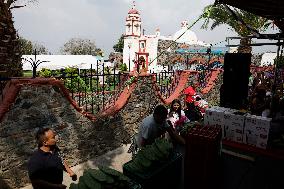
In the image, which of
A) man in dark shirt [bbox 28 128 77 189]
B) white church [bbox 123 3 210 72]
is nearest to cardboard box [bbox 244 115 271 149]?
man in dark shirt [bbox 28 128 77 189]

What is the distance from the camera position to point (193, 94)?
8375 millimetres

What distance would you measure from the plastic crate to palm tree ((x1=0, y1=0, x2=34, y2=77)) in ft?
17.3

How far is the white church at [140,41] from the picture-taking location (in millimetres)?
43031

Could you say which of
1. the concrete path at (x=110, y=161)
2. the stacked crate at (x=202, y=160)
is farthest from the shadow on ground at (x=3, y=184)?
the stacked crate at (x=202, y=160)

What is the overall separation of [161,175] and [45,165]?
151cm

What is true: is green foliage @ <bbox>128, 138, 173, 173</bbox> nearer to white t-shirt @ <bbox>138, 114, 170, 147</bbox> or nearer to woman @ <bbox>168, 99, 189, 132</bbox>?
white t-shirt @ <bbox>138, 114, 170, 147</bbox>

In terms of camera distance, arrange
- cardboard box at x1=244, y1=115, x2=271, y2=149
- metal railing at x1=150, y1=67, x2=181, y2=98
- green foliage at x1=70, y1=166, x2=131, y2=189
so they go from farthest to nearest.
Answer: metal railing at x1=150, y1=67, x2=181, y2=98 → cardboard box at x1=244, y1=115, x2=271, y2=149 → green foliage at x1=70, y1=166, x2=131, y2=189

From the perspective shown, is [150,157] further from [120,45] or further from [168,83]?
[120,45]

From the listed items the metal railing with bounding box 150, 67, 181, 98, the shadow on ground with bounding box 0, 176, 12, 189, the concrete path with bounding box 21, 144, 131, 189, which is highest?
the metal railing with bounding box 150, 67, 181, 98

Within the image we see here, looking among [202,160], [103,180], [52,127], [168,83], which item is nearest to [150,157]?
[202,160]

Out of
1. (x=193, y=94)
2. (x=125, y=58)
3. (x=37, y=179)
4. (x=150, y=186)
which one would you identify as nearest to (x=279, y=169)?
(x=150, y=186)

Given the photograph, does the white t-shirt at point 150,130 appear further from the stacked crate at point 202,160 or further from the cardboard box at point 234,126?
the stacked crate at point 202,160

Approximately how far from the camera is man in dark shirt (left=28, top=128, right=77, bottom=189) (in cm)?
335

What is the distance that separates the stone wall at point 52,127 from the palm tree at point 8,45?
2308mm
